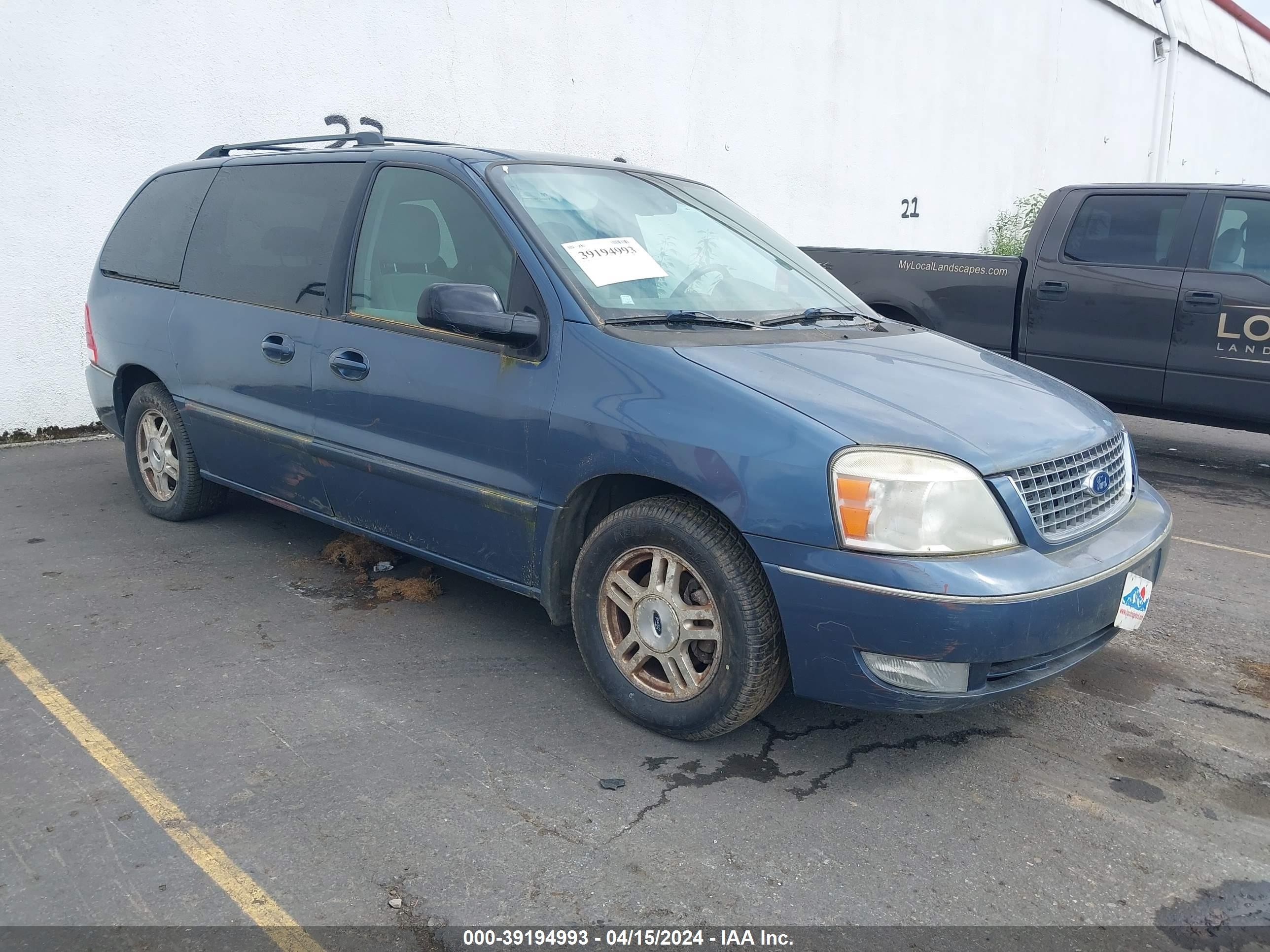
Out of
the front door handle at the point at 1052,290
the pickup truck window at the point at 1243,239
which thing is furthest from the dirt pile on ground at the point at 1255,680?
the front door handle at the point at 1052,290

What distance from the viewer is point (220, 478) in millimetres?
4945

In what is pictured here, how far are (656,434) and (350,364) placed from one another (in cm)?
146

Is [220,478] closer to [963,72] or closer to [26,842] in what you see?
[26,842]

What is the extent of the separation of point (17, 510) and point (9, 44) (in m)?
3.22

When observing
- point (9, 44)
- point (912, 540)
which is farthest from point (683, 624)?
point (9, 44)

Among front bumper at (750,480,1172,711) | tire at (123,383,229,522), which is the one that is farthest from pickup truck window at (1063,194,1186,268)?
tire at (123,383,229,522)

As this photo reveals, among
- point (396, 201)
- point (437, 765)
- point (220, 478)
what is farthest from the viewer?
point (220, 478)

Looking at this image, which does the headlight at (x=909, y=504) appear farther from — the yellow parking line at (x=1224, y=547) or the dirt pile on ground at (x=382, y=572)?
the yellow parking line at (x=1224, y=547)

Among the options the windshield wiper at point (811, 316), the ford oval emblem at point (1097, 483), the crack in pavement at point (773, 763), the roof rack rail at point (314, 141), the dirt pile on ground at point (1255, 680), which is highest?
the roof rack rail at point (314, 141)

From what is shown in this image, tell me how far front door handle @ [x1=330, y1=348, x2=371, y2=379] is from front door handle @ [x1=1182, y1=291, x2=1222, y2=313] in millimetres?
5487

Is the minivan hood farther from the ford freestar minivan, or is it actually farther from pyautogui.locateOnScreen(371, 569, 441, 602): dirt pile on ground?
pyautogui.locateOnScreen(371, 569, 441, 602): dirt pile on ground

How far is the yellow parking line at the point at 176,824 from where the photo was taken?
242 centimetres

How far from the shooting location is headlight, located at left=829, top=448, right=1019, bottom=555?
283cm

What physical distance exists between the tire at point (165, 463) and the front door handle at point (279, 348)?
3.11 feet
